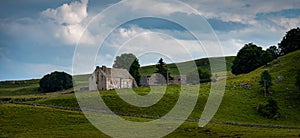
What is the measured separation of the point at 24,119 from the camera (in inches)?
2840

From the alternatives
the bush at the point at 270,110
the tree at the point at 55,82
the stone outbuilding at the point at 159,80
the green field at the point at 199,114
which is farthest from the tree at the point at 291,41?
the tree at the point at 55,82

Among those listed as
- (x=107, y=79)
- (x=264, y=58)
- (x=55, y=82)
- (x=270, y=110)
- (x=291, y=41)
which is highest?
(x=291, y=41)

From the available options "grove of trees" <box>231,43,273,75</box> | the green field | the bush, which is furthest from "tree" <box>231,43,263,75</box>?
the bush

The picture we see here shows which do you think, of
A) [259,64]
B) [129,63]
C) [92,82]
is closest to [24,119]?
[92,82]

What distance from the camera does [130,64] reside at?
A: 146 meters

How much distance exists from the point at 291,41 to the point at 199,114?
85.8 meters

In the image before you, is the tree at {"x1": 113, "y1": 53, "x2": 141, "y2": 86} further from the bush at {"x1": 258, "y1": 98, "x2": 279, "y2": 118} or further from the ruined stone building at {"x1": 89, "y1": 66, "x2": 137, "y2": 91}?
the bush at {"x1": 258, "y1": 98, "x2": 279, "y2": 118}

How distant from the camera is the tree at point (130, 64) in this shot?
14112cm

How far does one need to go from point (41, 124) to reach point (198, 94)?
44.9 meters

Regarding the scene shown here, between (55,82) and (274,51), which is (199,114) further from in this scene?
(55,82)

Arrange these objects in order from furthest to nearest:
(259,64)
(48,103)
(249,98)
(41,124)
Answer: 1. (259,64)
2. (249,98)
3. (48,103)
4. (41,124)

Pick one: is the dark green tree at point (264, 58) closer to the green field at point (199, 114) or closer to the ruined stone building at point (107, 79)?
the green field at point (199, 114)

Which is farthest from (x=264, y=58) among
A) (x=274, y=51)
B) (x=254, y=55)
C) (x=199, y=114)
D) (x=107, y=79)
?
(x=199, y=114)

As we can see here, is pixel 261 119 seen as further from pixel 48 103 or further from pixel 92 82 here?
pixel 92 82
